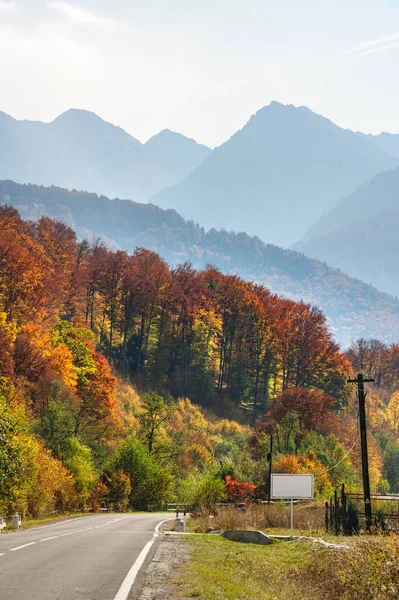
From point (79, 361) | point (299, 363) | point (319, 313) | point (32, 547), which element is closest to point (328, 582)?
point (32, 547)

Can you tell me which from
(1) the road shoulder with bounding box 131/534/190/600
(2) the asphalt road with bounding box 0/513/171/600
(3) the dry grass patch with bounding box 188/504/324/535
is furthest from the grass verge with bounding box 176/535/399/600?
(3) the dry grass patch with bounding box 188/504/324/535

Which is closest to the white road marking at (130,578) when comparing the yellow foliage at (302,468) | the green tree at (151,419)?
the yellow foliage at (302,468)

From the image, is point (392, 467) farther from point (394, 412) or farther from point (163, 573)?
point (163, 573)

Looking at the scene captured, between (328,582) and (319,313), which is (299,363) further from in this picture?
(328,582)

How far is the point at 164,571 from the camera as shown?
17.0 meters

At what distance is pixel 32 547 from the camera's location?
815 inches

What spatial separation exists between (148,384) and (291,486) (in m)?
67.5

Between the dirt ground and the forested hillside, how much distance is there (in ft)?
43.6

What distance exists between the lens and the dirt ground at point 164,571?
13918mm

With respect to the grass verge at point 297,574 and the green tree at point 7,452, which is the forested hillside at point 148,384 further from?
the grass verge at point 297,574

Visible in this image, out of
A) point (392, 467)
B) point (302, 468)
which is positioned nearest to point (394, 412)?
point (392, 467)

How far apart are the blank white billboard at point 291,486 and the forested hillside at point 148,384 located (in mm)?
12318

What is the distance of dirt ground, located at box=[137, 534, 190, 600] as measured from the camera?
13918 mm

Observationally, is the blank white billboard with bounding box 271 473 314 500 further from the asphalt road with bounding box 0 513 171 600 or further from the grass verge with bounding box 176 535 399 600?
the asphalt road with bounding box 0 513 171 600
